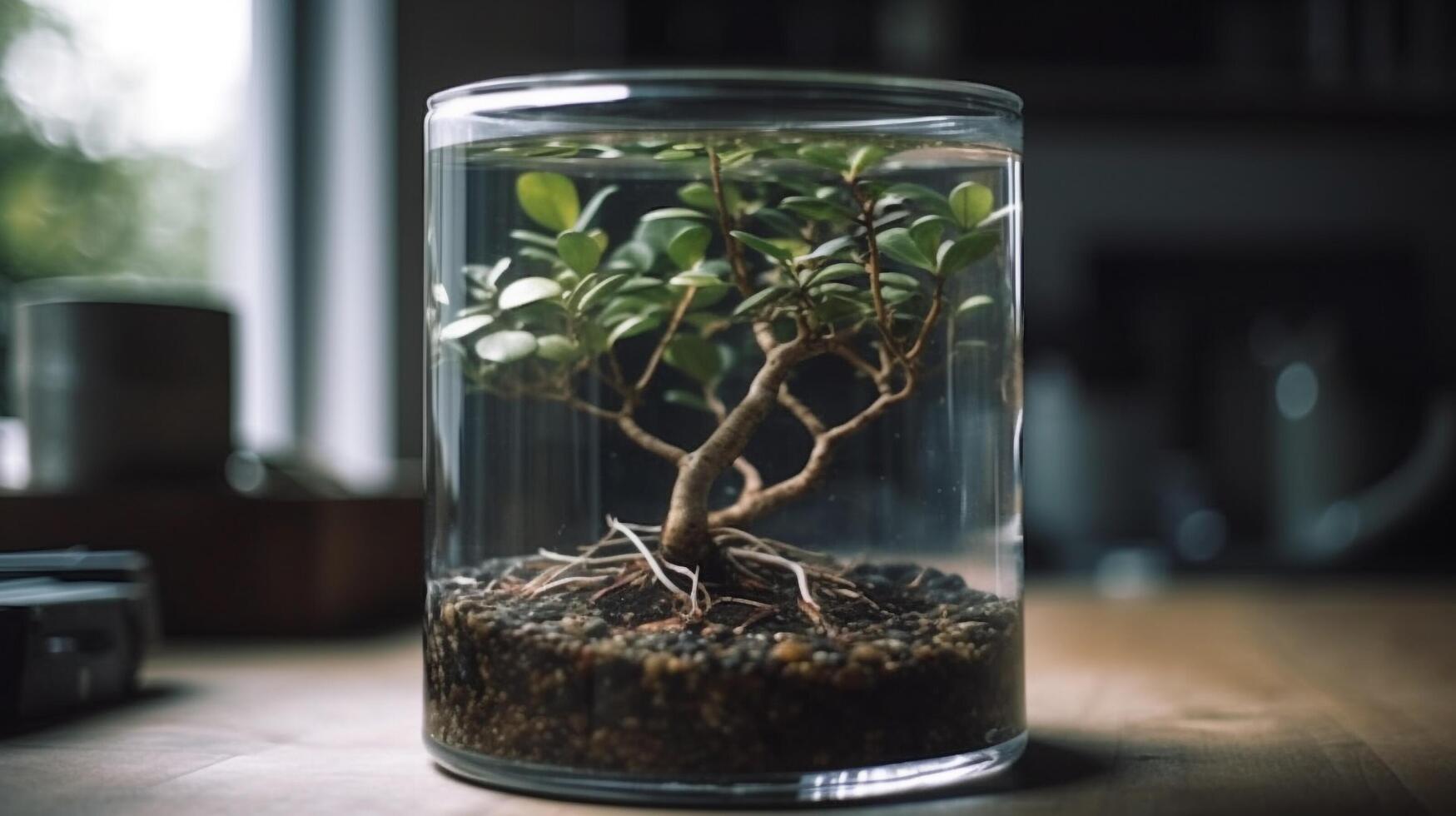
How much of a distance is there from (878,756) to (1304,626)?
34.2 inches

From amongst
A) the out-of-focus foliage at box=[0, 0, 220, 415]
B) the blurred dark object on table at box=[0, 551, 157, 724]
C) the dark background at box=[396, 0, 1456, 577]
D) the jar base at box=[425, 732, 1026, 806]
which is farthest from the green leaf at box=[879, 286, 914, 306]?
the dark background at box=[396, 0, 1456, 577]

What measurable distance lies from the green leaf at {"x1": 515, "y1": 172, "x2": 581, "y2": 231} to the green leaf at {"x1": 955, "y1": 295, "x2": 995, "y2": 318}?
19cm

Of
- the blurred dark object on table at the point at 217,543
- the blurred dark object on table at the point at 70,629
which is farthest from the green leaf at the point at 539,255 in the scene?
the blurred dark object on table at the point at 217,543

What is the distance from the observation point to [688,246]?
0.67 metres

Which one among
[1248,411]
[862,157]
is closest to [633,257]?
[862,157]

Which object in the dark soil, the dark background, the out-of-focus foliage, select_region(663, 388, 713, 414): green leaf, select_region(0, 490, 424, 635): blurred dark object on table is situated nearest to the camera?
the dark soil

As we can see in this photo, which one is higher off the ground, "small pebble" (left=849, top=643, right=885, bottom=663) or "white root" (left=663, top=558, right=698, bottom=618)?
"white root" (left=663, top=558, right=698, bottom=618)

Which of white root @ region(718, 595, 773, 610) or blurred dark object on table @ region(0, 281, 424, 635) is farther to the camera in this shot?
blurred dark object on table @ region(0, 281, 424, 635)

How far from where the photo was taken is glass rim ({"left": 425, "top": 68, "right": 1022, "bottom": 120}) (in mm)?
→ 618

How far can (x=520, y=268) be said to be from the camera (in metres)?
0.69

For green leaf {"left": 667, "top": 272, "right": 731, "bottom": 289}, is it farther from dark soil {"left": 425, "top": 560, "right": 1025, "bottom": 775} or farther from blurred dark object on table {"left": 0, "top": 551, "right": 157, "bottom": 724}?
blurred dark object on table {"left": 0, "top": 551, "right": 157, "bottom": 724}

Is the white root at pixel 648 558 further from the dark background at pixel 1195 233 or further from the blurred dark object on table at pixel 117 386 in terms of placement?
the dark background at pixel 1195 233

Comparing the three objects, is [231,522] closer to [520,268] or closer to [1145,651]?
[520,268]

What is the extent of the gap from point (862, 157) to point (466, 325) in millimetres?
202
